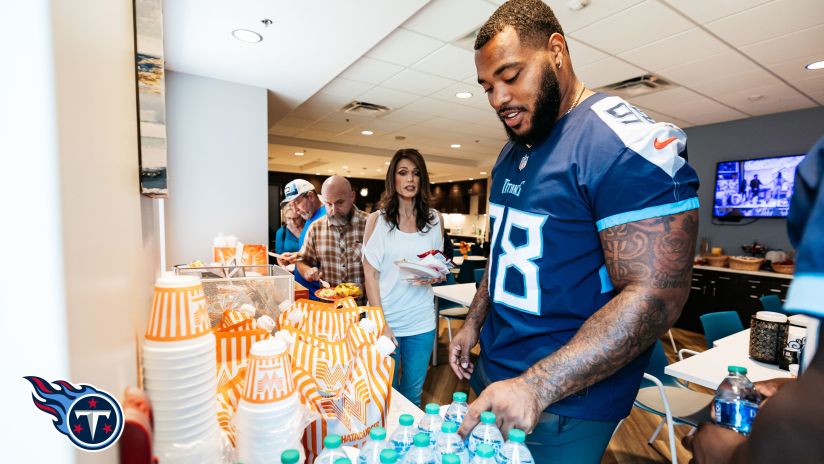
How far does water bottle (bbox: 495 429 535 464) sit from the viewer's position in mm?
698

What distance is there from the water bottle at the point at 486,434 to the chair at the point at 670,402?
1.64 m

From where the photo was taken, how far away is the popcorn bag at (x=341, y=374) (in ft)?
2.77

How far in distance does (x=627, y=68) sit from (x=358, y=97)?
309 centimetres

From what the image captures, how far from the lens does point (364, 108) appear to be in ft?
17.6

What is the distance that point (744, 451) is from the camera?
0.55 metres

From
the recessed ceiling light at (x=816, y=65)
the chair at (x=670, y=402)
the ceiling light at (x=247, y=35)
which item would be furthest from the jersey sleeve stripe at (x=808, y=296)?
the recessed ceiling light at (x=816, y=65)

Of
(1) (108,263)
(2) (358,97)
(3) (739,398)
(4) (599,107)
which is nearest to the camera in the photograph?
(1) (108,263)

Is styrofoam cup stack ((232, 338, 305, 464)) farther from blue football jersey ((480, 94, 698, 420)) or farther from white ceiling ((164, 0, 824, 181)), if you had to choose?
white ceiling ((164, 0, 824, 181))

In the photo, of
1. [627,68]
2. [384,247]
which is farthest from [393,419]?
[627,68]

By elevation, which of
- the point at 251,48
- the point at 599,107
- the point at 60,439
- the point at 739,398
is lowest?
the point at 739,398

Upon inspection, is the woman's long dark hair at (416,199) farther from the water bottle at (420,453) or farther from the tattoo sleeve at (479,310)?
the water bottle at (420,453)

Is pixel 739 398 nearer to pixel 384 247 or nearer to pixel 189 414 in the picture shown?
pixel 189 414

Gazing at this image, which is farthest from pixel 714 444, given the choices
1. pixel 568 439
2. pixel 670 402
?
pixel 670 402

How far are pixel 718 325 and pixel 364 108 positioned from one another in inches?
183
